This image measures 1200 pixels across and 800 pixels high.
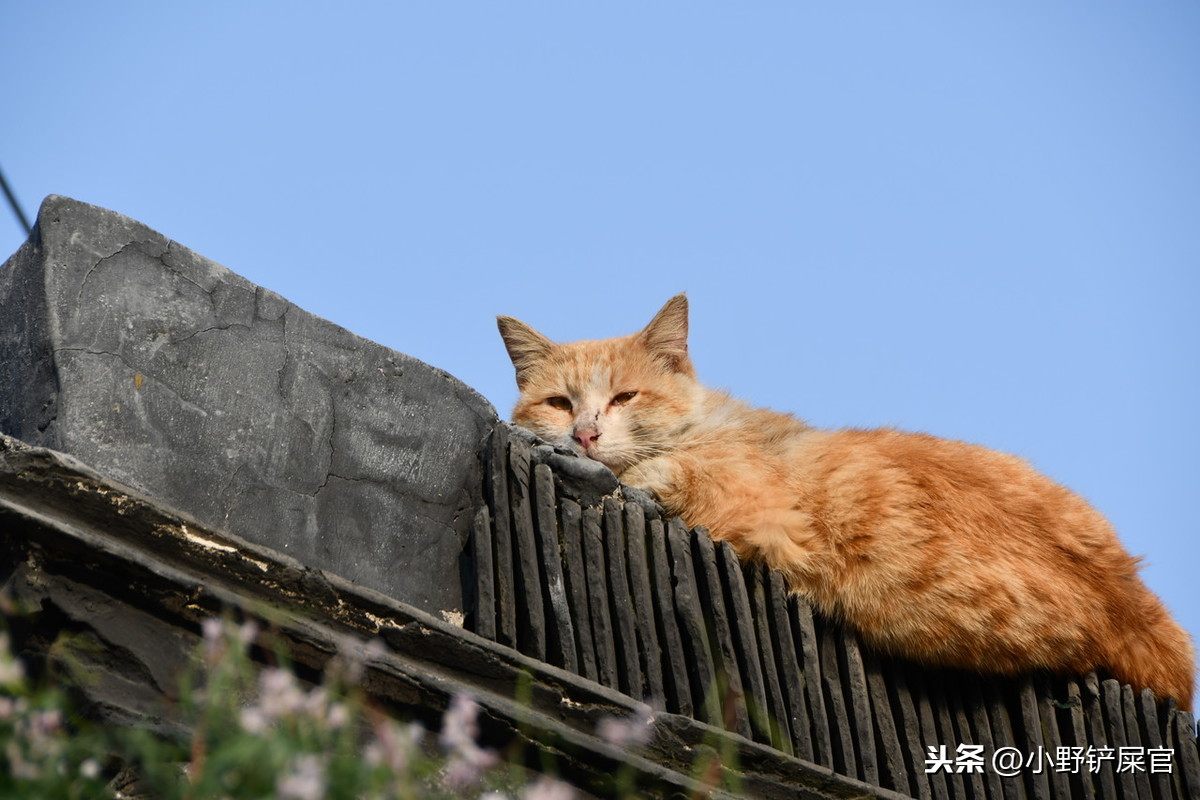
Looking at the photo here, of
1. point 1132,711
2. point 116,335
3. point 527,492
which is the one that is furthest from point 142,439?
point 1132,711

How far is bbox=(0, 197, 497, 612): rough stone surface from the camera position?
322 cm

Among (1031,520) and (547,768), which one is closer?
(547,768)

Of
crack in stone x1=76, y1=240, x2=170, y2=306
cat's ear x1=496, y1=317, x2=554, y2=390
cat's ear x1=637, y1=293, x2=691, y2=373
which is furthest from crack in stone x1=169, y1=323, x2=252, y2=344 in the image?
cat's ear x1=637, y1=293, x2=691, y2=373

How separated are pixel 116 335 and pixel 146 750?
1.81m

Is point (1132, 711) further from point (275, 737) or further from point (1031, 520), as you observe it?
point (275, 737)

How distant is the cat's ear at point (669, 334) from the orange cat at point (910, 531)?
45cm

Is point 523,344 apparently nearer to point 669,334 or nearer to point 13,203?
point 669,334

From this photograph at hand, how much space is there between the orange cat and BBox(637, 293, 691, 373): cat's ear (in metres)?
0.45

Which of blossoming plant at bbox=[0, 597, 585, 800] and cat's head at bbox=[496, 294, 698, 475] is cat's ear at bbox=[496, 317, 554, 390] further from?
blossoming plant at bbox=[0, 597, 585, 800]

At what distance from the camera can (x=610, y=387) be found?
5414mm

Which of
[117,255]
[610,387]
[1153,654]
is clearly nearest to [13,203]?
[117,255]

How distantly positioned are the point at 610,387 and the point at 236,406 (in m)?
2.21

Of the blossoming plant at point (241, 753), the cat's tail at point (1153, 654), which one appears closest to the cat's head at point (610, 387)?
the cat's tail at point (1153, 654)

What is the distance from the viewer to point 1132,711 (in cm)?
460
